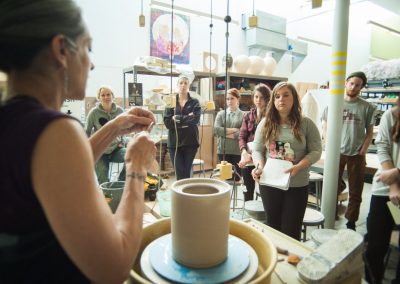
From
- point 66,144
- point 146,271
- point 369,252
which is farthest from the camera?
point 369,252

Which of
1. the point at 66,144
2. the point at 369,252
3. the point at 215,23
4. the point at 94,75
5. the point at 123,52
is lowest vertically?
the point at 369,252

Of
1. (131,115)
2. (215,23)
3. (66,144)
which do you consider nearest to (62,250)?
(66,144)

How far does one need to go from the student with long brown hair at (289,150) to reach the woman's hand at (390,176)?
377mm

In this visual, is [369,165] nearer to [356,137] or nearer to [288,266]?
[356,137]

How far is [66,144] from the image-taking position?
0.44 metres

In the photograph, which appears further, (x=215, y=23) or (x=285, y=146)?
(x=215, y=23)

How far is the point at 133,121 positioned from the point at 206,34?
4.68m

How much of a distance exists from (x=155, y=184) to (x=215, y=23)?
3.98 meters

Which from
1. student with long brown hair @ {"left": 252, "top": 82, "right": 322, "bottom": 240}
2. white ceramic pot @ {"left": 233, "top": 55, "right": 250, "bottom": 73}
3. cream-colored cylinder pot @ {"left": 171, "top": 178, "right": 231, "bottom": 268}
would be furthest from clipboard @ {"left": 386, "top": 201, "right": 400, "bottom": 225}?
white ceramic pot @ {"left": 233, "top": 55, "right": 250, "bottom": 73}

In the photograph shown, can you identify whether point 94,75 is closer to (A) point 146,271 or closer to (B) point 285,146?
(B) point 285,146

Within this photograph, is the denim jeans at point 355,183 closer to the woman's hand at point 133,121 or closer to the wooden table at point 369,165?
the wooden table at point 369,165

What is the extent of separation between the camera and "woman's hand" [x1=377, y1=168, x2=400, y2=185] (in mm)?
1381

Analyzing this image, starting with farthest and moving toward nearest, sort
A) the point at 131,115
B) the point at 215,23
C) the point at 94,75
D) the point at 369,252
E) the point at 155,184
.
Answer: the point at 215,23
the point at 94,75
the point at 155,184
the point at 369,252
the point at 131,115

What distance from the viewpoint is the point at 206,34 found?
17.0 feet
